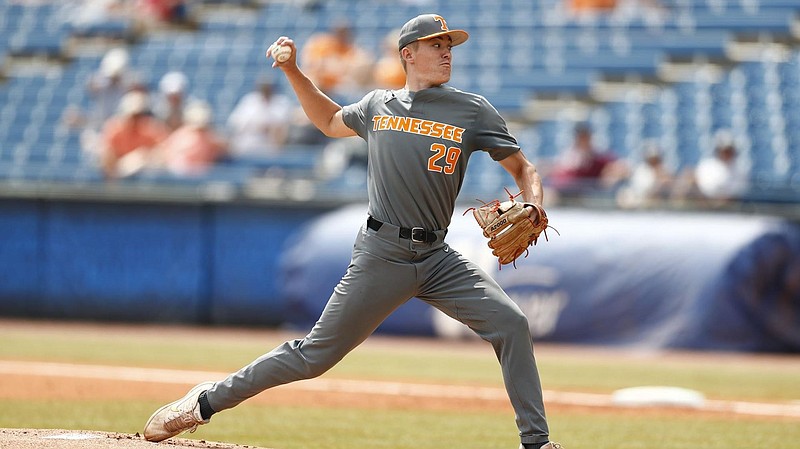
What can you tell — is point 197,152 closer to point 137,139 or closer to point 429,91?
point 137,139

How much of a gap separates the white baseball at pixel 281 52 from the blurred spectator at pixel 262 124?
9821 millimetres

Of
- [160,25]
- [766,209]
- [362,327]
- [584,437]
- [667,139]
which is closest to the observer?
[362,327]

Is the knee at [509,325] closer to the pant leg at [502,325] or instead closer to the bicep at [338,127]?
the pant leg at [502,325]

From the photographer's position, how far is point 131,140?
1539 cm

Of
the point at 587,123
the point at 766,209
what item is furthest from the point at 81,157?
the point at 766,209

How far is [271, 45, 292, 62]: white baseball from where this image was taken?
5535 millimetres

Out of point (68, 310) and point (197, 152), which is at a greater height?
point (197, 152)

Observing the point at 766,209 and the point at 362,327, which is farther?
the point at 766,209

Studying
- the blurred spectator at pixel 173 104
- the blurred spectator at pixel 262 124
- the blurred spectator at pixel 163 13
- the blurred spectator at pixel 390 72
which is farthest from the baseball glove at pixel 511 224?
the blurred spectator at pixel 163 13

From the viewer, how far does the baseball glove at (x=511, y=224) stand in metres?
5.30

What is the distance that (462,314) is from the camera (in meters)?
5.39

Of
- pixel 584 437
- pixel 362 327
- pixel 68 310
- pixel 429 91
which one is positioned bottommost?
pixel 68 310

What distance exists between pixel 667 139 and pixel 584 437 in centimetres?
825

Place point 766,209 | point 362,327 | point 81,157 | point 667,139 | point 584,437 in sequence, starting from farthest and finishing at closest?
point 81,157 → point 667,139 → point 766,209 → point 584,437 → point 362,327
